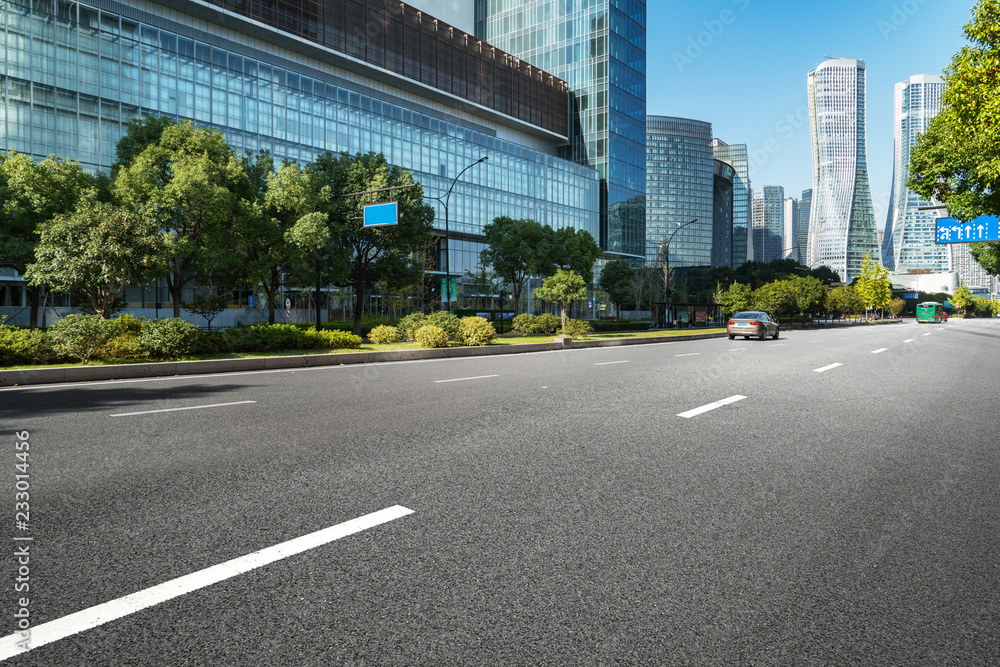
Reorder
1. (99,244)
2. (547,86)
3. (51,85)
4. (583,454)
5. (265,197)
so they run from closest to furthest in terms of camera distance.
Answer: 1. (583,454)
2. (99,244)
3. (265,197)
4. (51,85)
5. (547,86)

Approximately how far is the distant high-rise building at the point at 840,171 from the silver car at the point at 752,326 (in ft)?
554

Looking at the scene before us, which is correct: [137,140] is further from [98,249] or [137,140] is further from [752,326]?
[752,326]

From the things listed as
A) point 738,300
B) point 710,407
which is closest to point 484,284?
point 738,300

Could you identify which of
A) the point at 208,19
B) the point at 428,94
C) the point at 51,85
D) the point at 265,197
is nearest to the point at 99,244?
the point at 265,197

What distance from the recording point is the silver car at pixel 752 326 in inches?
1231

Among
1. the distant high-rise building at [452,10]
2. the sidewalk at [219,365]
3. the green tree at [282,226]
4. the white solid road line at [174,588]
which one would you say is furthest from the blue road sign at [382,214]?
the distant high-rise building at [452,10]

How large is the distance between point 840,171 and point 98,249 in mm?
210362

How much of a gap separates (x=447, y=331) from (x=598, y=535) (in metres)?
19.4

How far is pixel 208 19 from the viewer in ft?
165

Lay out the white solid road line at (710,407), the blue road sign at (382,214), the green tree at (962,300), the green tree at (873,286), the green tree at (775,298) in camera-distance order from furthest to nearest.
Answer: the green tree at (962,300) < the green tree at (873,286) < the green tree at (775,298) < the blue road sign at (382,214) < the white solid road line at (710,407)

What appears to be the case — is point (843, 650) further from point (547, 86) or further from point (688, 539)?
point (547, 86)

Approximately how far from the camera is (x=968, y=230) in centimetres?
2875

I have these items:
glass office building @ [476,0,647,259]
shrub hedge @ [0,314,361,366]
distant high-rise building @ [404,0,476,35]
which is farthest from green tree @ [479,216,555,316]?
glass office building @ [476,0,647,259]

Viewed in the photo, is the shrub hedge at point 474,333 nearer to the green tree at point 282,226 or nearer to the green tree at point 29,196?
the green tree at point 282,226
